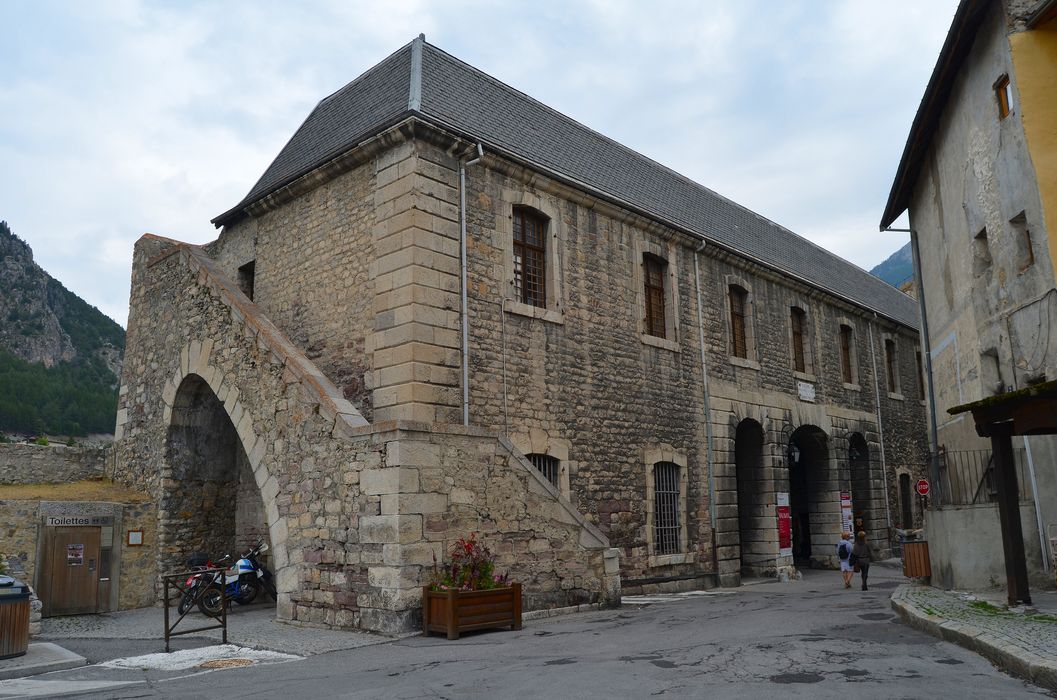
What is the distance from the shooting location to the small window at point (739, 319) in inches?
691

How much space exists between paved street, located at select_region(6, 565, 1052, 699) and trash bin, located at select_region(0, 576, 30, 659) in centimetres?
80

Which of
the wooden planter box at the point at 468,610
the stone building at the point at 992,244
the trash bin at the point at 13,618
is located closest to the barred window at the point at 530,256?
the wooden planter box at the point at 468,610

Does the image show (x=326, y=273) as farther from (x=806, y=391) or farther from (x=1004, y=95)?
(x=806, y=391)

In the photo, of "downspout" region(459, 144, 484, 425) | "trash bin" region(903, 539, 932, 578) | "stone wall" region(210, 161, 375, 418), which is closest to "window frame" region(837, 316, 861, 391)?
"trash bin" region(903, 539, 932, 578)

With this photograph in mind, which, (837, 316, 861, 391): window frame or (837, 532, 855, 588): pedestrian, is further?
(837, 316, 861, 391): window frame

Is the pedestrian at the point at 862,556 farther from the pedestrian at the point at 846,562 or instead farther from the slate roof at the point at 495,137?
the slate roof at the point at 495,137

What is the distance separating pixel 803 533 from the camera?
22625 millimetres

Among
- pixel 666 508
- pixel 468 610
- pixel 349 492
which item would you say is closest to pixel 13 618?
pixel 349 492

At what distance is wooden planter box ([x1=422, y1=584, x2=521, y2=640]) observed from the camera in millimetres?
8773

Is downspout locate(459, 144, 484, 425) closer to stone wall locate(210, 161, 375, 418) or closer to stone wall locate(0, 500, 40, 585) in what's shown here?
stone wall locate(210, 161, 375, 418)

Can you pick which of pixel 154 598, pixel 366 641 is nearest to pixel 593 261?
pixel 366 641

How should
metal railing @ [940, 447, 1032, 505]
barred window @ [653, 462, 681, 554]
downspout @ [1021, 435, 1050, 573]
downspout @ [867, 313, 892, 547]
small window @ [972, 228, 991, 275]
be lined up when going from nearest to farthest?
downspout @ [1021, 435, 1050, 573] → metal railing @ [940, 447, 1032, 505] → small window @ [972, 228, 991, 275] → barred window @ [653, 462, 681, 554] → downspout @ [867, 313, 892, 547]

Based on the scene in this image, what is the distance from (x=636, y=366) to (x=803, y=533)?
35.7 ft

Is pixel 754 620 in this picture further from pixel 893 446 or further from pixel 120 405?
pixel 893 446
